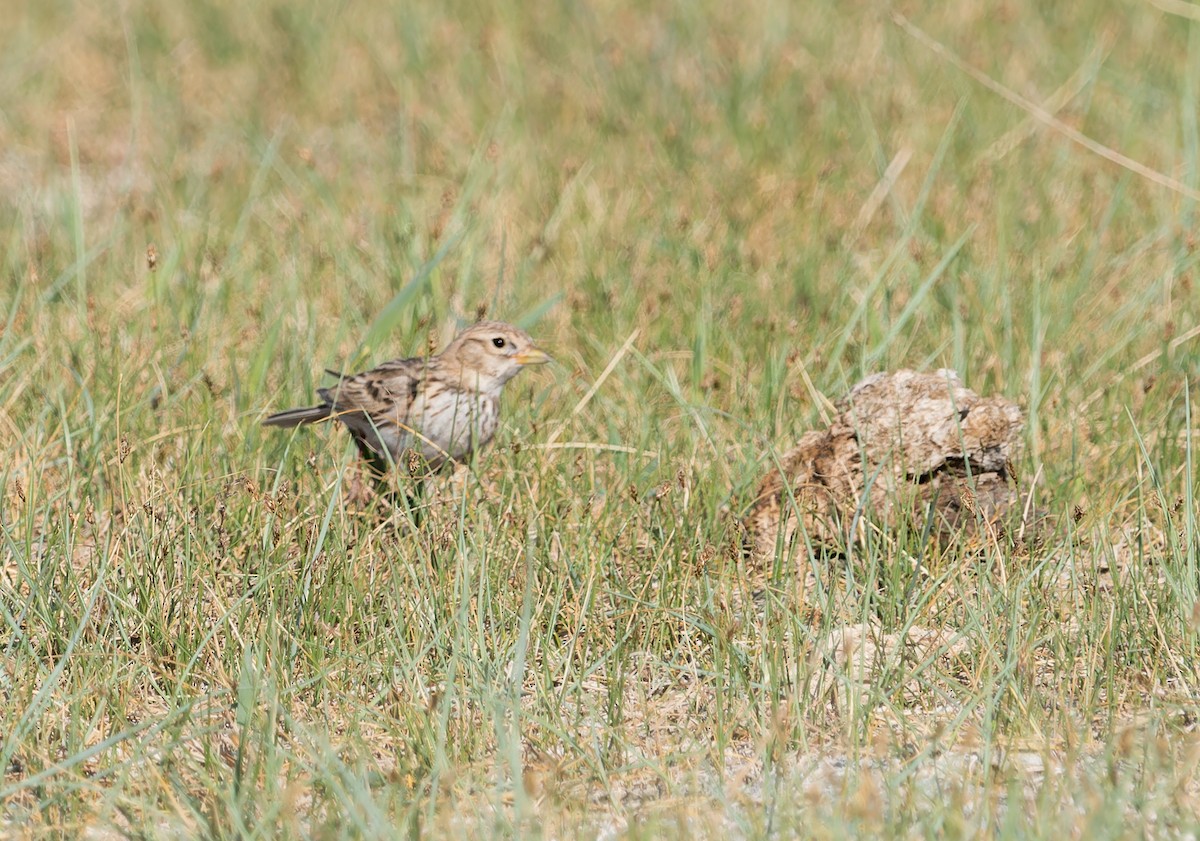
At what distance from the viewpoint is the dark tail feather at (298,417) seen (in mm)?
5031

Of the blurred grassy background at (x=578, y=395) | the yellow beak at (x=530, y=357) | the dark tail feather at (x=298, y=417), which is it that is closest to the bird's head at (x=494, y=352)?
the yellow beak at (x=530, y=357)

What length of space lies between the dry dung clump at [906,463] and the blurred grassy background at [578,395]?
18 centimetres

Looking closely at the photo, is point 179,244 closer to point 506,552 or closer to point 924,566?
point 506,552

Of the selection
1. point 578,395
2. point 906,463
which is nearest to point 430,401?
point 578,395

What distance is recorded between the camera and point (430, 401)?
5.27 m

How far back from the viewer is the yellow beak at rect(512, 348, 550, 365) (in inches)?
217

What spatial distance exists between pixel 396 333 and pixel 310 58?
3485mm

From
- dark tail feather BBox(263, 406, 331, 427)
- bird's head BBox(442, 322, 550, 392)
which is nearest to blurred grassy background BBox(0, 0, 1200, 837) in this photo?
dark tail feather BBox(263, 406, 331, 427)

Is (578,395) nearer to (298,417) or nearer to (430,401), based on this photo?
(430,401)

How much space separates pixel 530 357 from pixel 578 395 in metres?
0.27

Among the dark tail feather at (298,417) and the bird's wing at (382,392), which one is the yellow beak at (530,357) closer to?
the bird's wing at (382,392)

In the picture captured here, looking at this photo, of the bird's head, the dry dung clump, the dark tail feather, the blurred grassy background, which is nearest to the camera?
the blurred grassy background

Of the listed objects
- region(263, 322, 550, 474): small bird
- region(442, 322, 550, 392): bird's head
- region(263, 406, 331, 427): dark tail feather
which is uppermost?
region(442, 322, 550, 392): bird's head

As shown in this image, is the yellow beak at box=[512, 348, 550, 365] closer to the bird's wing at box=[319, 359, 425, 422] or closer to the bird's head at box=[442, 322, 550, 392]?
the bird's head at box=[442, 322, 550, 392]
